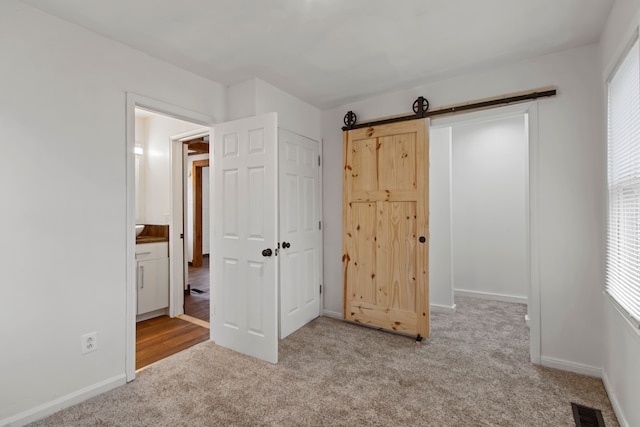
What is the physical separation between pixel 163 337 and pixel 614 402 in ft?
11.7

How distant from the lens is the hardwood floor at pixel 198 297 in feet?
12.4

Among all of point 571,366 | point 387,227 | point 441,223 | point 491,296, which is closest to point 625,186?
point 571,366

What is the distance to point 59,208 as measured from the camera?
1911 millimetres

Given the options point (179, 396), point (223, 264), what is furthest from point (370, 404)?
point (223, 264)

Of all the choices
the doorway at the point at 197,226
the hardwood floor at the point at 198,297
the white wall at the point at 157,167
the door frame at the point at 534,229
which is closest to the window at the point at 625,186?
the door frame at the point at 534,229

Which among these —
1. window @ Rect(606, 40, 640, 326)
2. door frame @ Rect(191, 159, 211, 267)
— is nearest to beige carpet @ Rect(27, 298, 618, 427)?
window @ Rect(606, 40, 640, 326)

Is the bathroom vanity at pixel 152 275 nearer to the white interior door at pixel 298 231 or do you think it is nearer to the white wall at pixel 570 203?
the white interior door at pixel 298 231

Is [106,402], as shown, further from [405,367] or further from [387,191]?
[387,191]

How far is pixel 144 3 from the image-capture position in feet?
5.81

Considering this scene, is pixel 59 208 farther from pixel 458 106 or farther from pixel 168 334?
pixel 458 106

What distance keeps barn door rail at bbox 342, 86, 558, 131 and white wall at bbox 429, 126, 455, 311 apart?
916 mm

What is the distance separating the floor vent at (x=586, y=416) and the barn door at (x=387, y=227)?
3.87ft

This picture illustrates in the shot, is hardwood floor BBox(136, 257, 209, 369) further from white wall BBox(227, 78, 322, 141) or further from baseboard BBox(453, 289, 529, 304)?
baseboard BBox(453, 289, 529, 304)

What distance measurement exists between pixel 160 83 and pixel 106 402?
2326 millimetres
